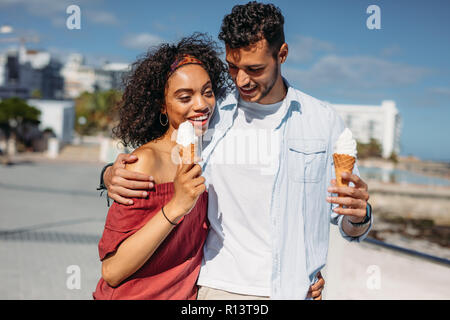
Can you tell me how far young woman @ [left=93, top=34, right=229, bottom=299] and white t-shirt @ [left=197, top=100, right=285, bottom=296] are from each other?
0.29ft

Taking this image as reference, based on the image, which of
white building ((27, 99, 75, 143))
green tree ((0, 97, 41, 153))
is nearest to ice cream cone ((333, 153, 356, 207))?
green tree ((0, 97, 41, 153))

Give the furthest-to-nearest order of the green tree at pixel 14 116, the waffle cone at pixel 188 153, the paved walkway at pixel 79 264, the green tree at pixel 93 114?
the green tree at pixel 93 114 → the green tree at pixel 14 116 → the paved walkway at pixel 79 264 → the waffle cone at pixel 188 153

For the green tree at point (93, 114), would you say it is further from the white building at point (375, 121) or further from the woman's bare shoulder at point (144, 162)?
the white building at point (375, 121)

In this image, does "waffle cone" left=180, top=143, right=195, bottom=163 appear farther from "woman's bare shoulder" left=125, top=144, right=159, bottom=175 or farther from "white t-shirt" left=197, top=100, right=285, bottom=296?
"white t-shirt" left=197, top=100, right=285, bottom=296

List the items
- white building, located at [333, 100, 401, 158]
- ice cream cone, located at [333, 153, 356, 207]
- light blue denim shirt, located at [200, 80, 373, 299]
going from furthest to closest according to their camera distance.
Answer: white building, located at [333, 100, 401, 158] < light blue denim shirt, located at [200, 80, 373, 299] < ice cream cone, located at [333, 153, 356, 207]

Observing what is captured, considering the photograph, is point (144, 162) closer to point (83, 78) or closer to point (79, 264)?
point (79, 264)

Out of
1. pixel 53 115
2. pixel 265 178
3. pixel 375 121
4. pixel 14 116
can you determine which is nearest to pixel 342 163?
pixel 265 178

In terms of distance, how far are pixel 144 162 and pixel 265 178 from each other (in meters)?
0.57

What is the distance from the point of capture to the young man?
1.88m

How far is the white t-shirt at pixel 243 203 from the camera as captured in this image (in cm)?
193

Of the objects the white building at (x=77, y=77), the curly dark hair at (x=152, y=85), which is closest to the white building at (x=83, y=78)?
the white building at (x=77, y=77)

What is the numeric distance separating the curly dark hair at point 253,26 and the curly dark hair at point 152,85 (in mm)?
216

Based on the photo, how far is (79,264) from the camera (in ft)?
22.6

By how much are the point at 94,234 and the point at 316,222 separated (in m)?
8.05
